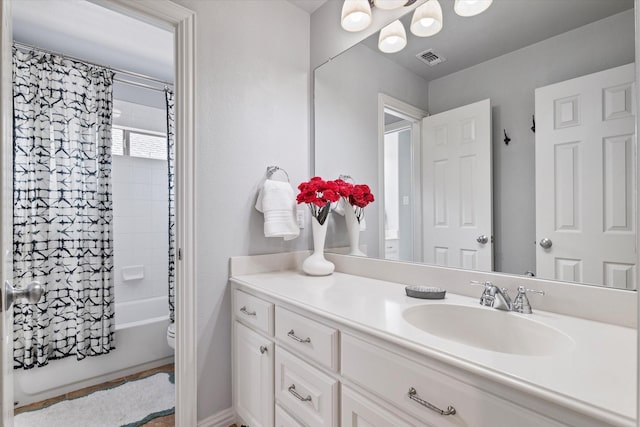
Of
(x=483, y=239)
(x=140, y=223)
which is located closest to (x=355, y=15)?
(x=483, y=239)

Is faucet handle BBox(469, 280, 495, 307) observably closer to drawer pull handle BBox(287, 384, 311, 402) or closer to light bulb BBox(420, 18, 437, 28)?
drawer pull handle BBox(287, 384, 311, 402)

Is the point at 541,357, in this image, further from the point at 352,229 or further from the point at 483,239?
the point at 352,229

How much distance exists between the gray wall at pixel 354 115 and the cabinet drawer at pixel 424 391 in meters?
0.81

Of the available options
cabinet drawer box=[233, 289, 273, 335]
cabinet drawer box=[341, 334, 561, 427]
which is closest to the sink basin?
cabinet drawer box=[341, 334, 561, 427]

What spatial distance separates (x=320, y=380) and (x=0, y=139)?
104 cm

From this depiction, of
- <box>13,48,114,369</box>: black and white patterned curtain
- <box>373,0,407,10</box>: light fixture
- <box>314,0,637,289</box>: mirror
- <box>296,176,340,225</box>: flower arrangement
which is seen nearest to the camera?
<box>314,0,637,289</box>: mirror

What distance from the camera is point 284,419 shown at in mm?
1272

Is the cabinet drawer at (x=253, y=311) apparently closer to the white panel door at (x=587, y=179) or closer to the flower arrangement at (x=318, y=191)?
the flower arrangement at (x=318, y=191)

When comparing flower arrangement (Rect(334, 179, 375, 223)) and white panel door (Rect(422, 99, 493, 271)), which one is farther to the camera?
flower arrangement (Rect(334, 179, 375, 223))

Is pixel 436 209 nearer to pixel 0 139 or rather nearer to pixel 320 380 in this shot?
pixel 320 380

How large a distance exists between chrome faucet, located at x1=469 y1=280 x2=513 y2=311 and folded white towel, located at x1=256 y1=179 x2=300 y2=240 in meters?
0.98

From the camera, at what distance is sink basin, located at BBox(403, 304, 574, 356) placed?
3.04ft

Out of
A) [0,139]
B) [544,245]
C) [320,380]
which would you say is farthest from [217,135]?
[544,245]

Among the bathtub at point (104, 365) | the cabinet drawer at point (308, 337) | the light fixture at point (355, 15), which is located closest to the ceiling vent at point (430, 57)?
the light fixture at point (355, 15)
